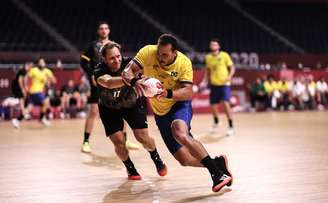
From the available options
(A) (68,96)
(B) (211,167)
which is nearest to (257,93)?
(A) (68,96)

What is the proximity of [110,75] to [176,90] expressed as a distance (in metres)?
1.13

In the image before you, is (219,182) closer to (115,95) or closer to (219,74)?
(115,95)

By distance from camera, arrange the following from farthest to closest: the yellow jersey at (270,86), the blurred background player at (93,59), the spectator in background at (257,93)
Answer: the yellow jersey at (270,86)
the spectator in background at (257,93)
the blurred background player at (93,59)

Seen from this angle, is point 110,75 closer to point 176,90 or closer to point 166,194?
point 176,90

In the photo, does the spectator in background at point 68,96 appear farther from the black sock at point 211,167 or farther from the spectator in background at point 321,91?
the black sock at point 211,167

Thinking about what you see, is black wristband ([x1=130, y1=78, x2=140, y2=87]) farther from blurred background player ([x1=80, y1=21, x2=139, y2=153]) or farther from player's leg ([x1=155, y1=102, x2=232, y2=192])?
blurred background player ([x1=80, y1=21, x2=139, y2=153])

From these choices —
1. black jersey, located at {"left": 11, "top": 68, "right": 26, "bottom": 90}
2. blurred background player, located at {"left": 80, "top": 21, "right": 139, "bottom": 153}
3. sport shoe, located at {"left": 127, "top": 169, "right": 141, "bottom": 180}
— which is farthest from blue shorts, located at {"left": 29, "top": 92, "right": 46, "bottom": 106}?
sport shoe, located at {"left": 127, "top": 169, "right": 141, "bottom": 180}

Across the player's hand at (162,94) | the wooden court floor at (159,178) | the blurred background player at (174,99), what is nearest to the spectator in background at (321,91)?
the wooden court floor at (159,178)

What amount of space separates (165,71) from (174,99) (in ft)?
1.07

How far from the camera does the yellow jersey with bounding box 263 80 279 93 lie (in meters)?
22.8

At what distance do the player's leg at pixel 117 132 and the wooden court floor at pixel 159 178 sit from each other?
0.50 ft

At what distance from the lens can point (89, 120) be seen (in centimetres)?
917

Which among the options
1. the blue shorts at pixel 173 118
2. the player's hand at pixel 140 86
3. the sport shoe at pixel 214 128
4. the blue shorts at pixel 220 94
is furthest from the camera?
the sport shoe at pixel 214 128

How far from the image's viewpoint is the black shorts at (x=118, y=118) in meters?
6.58
